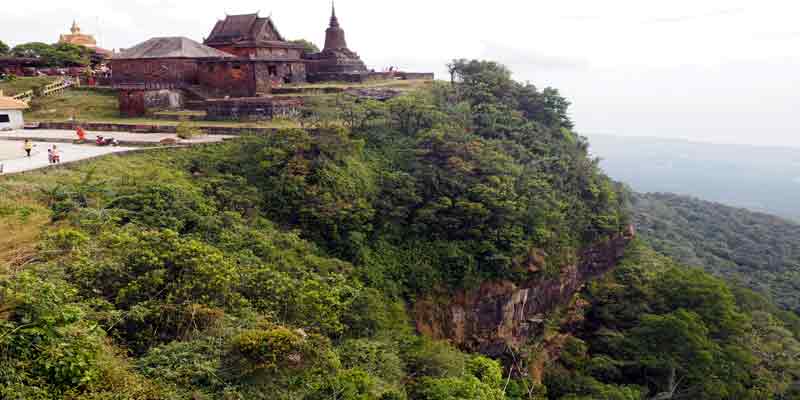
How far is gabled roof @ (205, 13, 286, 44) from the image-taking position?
36281 millimetres

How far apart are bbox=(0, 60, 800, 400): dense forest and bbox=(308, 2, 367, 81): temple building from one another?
6.63m

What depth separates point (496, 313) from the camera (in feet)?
79.7

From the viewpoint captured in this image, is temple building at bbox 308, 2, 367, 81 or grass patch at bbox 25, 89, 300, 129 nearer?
grass patch at bbox 25, 89, 300, 129

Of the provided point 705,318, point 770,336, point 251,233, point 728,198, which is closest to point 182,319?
point 251,233

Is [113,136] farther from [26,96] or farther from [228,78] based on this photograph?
[26,96]

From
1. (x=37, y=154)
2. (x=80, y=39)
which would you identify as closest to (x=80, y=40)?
(x=80, y=39)

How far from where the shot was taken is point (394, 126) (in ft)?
97.9

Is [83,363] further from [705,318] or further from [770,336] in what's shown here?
[770,336]

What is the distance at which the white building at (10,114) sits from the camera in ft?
92.5

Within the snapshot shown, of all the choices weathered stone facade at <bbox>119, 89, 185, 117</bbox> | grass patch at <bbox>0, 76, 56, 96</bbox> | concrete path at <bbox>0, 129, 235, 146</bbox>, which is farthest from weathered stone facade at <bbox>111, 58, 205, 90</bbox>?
concrete path at <bbox>0, 129, 235, 146</bbox>

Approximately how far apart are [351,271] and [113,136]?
1634cm

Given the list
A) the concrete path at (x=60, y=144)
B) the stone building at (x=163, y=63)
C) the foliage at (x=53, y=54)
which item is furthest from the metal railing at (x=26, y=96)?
the foliage at (x=53, y=54)

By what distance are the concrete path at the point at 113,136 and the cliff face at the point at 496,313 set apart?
46.5 feet

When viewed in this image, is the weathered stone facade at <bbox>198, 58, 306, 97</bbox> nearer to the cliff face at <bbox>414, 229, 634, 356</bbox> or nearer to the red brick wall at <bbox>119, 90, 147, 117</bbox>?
the red brick wall at <bbox>119, 90, 147, 117</bbox>
